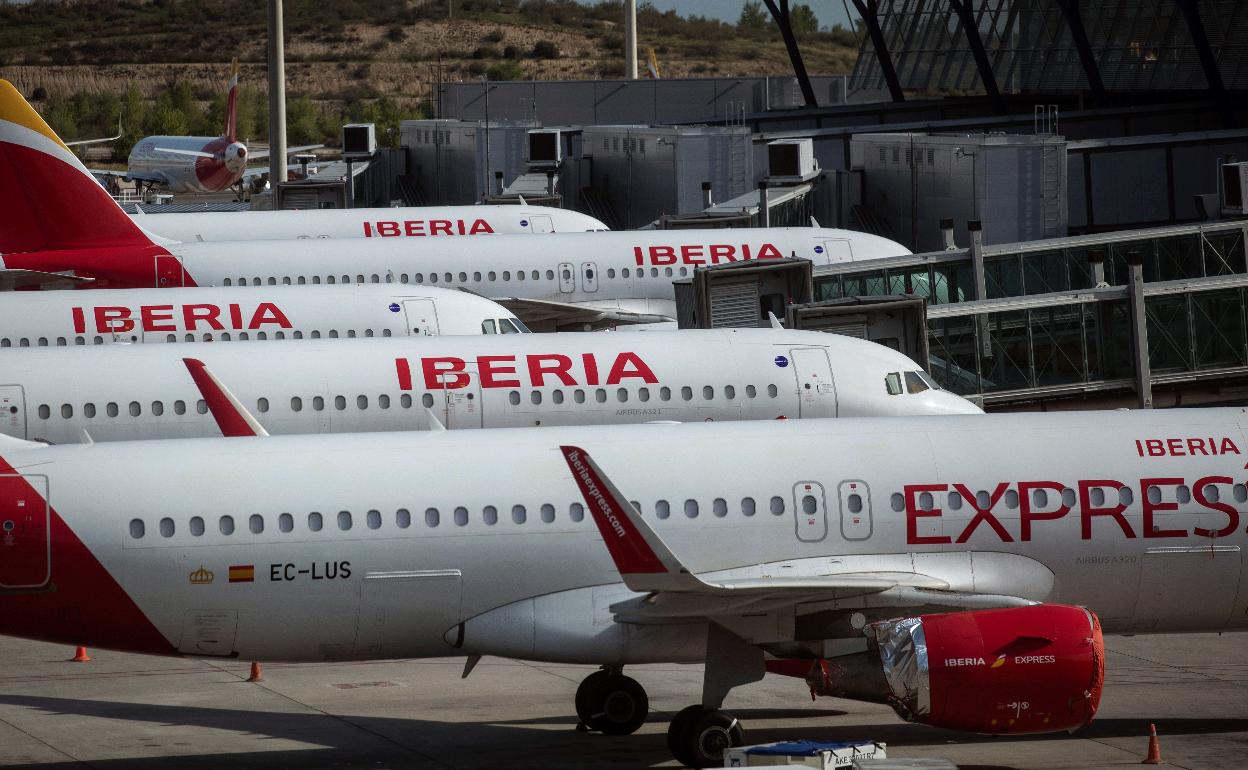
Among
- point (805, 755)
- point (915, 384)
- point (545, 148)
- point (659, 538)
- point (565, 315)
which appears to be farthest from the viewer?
point (545, 148)

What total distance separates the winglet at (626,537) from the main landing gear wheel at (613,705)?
3392mm

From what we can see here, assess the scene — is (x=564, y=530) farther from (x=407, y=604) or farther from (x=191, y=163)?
(x=191, y=163)

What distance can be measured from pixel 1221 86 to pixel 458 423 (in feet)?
158

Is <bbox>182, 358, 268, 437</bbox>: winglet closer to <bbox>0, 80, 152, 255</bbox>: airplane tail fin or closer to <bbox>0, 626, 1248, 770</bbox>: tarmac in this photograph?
<bbox>0, 626, 1248, 770</bbox>: tarmac

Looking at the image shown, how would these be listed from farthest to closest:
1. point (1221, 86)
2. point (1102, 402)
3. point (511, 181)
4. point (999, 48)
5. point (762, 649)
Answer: point (999, 48)
point (511, 181)
point (1221, 86)
point (1102, 402)
point (762, 649)

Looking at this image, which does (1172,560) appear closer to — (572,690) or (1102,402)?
(572,690)

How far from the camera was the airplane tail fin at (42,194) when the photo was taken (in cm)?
4316

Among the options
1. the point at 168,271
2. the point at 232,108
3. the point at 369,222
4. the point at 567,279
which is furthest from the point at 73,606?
the point at 232,108

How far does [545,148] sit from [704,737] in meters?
A: 54.3

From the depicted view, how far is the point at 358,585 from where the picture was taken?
21.1 metres

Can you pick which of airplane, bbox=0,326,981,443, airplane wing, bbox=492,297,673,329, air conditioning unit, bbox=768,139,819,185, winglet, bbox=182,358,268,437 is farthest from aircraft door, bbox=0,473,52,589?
air conditioning unit, bbox=768,139,819,185

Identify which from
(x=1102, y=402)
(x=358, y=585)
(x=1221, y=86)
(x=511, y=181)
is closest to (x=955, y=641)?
(x=358, y=585)

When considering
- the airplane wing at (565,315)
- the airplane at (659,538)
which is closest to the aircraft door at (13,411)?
the airplane at (659,538)

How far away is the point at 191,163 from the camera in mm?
125812
